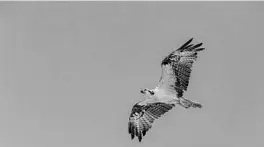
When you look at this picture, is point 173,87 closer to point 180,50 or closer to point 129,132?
point 180,50

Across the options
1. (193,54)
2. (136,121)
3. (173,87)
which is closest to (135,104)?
(136,121)

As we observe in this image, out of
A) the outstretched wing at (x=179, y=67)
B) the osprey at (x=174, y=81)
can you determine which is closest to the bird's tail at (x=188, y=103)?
the osprey at (x=174, y=81)

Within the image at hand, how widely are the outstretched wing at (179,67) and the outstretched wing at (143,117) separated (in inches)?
55.0

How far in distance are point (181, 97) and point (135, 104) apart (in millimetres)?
2523

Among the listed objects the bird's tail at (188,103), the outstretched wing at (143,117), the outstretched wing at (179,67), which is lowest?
the outstretched wing at (143,117)

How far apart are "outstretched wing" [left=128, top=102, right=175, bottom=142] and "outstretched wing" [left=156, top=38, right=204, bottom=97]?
1.40 meters

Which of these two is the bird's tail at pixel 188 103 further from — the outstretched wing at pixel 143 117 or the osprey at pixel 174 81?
the outstretched wing at pixel 143 117

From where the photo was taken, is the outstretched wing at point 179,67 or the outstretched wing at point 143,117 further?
the outstretched wing at point 143,117

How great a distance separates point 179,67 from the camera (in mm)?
22344

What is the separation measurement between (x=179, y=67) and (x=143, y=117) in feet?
10.4

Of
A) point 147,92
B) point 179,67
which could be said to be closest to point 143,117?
point 147,92

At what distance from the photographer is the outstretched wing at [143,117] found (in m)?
23.7

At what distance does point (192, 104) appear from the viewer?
21.7 m

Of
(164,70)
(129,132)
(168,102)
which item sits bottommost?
(129,132)
